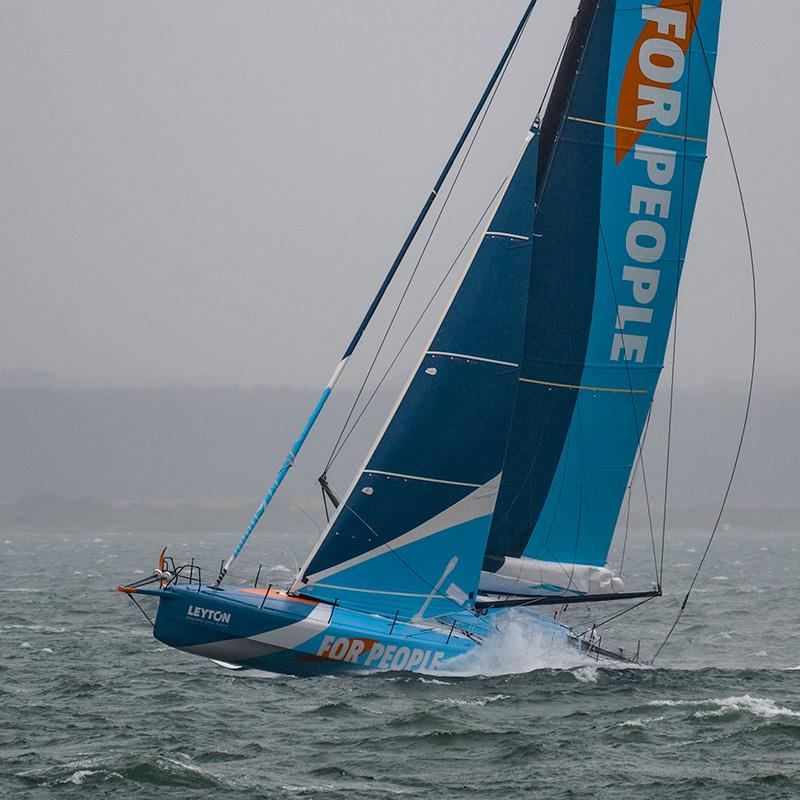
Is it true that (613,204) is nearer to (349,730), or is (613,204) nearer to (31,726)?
(349,730)

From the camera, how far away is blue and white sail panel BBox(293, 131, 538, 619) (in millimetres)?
22203

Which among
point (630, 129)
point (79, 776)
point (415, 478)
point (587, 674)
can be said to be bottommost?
point (79, 776)

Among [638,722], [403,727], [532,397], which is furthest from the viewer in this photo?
[532,397]

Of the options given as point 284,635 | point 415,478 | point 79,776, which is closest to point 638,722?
point 415,478

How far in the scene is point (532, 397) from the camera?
80.1 feet

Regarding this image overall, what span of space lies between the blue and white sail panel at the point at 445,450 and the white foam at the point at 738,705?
14.5ft

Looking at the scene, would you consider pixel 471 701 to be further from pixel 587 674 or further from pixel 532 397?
pixel 532 397

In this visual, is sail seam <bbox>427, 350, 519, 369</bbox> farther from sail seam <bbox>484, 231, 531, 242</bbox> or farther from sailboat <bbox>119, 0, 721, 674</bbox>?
sail seam <bbox>484, 231, 531, 242</bbox>

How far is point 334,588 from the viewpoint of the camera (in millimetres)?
22391

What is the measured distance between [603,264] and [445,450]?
5.12m

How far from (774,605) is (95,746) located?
3638 centimetres

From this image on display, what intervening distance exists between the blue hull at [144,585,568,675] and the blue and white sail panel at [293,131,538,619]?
2.82 feet

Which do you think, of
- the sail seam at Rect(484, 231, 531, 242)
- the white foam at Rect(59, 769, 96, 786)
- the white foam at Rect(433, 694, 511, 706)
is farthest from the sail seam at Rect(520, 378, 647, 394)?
the white foam at Rect(59, 769, 96, 786)

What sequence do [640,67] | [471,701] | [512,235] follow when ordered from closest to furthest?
[471,701], [512,235], [640,67]
